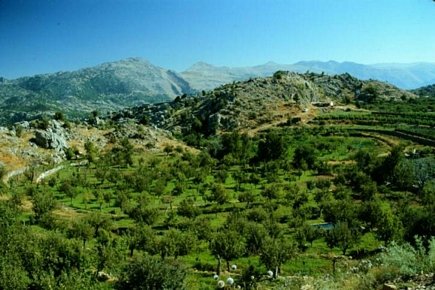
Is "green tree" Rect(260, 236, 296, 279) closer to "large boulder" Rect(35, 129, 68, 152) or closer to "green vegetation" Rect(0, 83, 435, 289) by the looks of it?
"green vegetation" Rect(0, 83, 435, 289)

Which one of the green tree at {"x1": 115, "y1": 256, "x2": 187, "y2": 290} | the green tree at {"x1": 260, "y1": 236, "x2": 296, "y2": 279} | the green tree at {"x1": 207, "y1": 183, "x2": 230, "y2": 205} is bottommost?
the green tree at {"x1": 207, "y1": 183, "x2": 230, "y2": 205}

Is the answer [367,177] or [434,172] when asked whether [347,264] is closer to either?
[367,177]

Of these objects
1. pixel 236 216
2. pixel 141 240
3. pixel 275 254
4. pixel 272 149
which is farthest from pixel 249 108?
pixel 275 254

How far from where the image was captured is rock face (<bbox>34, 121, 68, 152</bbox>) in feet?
330

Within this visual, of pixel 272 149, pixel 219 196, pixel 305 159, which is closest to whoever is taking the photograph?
pixel 219 196

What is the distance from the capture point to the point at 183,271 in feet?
82.2

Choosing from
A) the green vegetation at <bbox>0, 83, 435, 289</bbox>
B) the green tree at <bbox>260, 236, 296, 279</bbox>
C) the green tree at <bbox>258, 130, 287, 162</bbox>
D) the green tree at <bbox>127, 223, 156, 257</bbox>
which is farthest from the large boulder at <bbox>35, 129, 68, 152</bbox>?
the green tree at <bbox>260, 236, 296, 279</bbox>

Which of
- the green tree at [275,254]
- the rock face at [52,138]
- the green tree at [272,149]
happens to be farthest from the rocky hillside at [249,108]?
the green tree at [275,254]

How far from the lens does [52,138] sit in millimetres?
101750

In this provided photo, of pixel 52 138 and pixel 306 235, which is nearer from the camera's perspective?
pixel 306 235

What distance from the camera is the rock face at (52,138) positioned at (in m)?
100

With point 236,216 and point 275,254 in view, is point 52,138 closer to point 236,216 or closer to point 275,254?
point 236,216

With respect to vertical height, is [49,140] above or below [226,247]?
above

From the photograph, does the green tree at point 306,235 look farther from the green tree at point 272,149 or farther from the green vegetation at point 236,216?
the green tree at point 272,149
